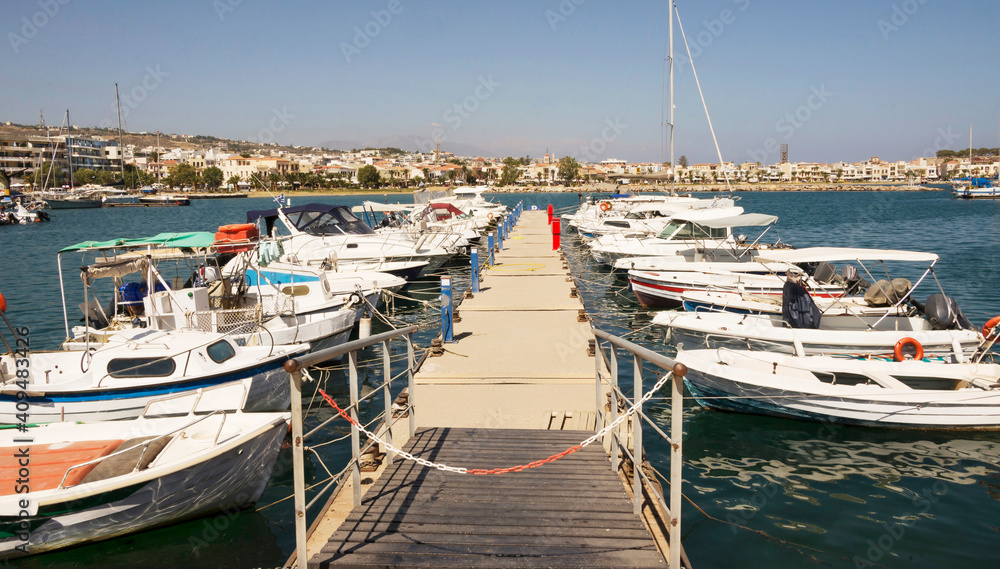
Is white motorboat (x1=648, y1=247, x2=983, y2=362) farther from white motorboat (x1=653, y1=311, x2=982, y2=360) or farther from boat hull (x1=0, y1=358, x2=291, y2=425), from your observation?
boat hull (x1=0, y1=358, x2=291, y2=425)

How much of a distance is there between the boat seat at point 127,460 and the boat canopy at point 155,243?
→ 535cm

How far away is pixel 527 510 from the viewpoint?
5.02 m

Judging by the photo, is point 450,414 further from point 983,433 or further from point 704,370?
point 983,433

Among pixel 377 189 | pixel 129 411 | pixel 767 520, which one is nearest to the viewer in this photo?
pixel 767 520

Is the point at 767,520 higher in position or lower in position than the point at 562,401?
lower

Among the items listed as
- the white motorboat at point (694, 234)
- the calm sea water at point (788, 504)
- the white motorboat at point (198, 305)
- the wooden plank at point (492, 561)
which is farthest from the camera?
the white motorboat at point (694, 234)

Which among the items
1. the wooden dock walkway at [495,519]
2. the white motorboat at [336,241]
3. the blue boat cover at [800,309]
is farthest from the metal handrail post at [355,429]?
the white motorboat at [336,241]

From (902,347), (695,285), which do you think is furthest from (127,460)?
(695,285)

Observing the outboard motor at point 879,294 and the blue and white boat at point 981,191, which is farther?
the blue and white boat at point 981,191

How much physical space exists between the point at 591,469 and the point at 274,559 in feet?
11.4

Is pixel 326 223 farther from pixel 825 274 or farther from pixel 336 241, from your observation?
pixel 825 274

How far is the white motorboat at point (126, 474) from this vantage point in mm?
6145

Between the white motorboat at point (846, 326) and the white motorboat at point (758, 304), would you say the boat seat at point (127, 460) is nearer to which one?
the white motorboat at point (846, 326)

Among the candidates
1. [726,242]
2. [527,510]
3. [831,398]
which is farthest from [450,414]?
[726,242]
